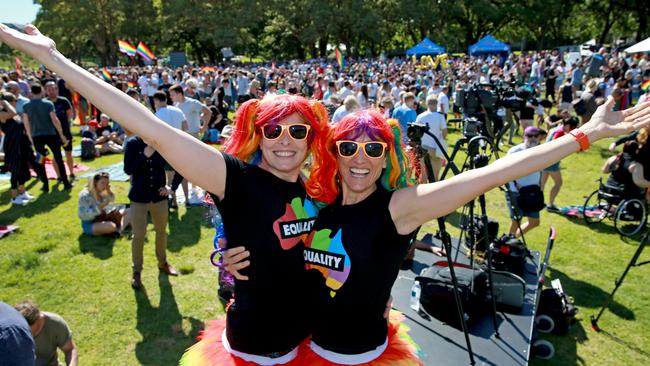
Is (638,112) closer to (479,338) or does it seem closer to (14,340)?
(479,338)

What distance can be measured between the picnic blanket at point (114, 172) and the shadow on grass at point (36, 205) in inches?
35.3

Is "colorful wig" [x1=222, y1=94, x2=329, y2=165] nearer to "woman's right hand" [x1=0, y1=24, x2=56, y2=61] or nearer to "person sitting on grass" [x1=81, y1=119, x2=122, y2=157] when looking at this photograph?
"woman's right hand" [x1=0, y1=24, x2=56, y2=61]

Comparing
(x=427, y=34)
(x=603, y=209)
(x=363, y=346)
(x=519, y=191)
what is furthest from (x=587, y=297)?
(x=427, y=34)

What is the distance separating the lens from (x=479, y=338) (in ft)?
12.9

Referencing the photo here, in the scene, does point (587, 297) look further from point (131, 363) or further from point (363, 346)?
point (131, 363)

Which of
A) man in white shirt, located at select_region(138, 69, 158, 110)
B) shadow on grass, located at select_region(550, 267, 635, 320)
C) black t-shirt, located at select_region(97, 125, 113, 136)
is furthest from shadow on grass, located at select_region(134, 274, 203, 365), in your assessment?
man in white shirt, located at select_region(138, 69, 158, 110)

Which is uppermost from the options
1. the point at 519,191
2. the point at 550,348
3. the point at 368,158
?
the point at 368,158

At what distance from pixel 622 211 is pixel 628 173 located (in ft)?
2.07

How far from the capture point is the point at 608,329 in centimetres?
475

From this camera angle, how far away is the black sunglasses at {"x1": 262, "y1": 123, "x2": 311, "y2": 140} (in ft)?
6.62

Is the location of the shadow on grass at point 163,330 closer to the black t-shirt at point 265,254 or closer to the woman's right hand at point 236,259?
the black t-shirt at point 265,254

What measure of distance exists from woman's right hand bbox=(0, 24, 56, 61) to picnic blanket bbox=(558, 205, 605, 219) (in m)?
8.35

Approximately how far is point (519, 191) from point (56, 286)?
6.05 m

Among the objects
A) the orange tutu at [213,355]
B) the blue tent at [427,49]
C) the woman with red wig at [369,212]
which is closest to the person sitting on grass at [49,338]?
the orange tutu at [213,355]
